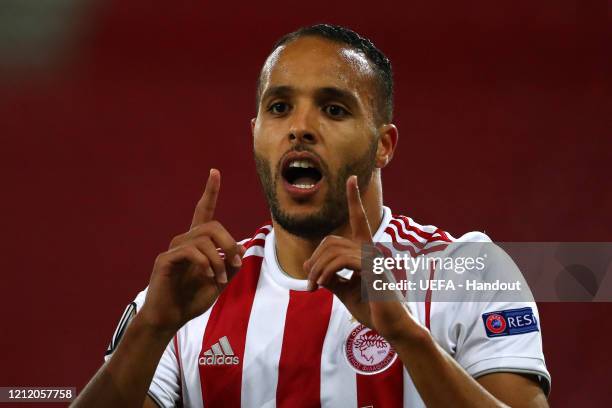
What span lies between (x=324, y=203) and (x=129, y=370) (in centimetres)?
44

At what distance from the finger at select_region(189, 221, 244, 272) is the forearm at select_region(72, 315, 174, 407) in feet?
0.53

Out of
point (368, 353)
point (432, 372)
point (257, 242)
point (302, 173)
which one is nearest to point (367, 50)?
point (302, 173)

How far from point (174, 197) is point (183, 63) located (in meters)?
0.43

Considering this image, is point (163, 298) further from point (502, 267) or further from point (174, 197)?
point (174, 197)

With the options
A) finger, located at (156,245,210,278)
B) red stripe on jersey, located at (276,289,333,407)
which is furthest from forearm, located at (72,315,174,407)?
red stripe on jersey, located at (276,289,333,407)

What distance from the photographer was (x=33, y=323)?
2.47 m

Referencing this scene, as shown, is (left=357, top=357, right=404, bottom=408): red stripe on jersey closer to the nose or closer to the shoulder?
the shoulder

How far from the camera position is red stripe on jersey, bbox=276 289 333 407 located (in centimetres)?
150

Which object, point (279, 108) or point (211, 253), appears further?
point (279, 108)

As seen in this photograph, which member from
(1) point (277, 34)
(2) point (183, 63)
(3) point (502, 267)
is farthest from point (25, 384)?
(3) point (502, 267)

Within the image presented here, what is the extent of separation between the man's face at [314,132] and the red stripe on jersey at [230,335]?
15 centimetres

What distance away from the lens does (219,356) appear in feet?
5.10

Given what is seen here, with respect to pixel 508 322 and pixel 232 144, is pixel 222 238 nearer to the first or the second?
pixel 508 322

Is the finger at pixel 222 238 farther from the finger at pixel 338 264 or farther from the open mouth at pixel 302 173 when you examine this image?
the open mouth at pixel 302 173
